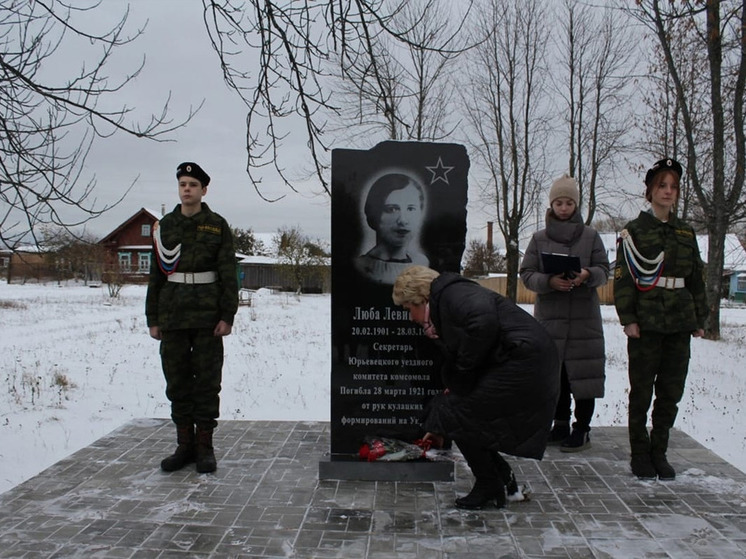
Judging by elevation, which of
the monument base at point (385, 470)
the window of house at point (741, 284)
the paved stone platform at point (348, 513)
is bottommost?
the paved stone platform at point (348, 513)

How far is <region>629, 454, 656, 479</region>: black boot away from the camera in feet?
14.0

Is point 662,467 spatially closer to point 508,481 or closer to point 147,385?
point 508,481

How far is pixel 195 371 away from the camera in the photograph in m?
4.44

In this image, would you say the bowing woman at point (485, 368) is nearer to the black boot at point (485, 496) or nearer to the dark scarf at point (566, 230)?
the black boot at point (485, 496)

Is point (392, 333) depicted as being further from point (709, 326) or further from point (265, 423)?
point (709, 326)

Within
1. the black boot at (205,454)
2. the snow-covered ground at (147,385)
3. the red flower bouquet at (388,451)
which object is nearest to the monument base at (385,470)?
the red flower bouquet at (388,451)

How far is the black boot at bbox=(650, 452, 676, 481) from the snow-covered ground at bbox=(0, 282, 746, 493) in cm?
183

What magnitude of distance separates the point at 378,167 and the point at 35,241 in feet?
8.40

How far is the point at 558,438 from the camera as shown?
506 centimetres

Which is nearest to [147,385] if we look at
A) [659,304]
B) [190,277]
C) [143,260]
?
[190,277]

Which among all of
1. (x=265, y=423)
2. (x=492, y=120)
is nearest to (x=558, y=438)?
(x=265, y=423)

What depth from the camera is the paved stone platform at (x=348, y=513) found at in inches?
125

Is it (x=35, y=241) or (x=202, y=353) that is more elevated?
(x=35, y=241)

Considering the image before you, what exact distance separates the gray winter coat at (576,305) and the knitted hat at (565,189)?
190 mm
